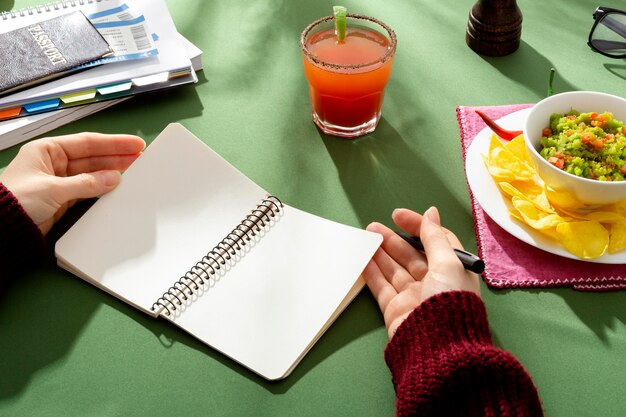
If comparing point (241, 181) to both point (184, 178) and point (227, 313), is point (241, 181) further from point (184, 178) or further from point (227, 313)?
point (227, 313)

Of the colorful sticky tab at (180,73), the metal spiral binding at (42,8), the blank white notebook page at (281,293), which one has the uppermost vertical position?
the metal spiral binding at (42,8)

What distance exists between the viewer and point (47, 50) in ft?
4.15

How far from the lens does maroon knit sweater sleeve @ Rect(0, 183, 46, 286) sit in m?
0.92

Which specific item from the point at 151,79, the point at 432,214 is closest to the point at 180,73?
the point at 151,79

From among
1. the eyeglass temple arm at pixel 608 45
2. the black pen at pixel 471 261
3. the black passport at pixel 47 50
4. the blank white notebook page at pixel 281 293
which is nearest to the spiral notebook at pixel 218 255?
the blank white notebook page at pixel 281 293

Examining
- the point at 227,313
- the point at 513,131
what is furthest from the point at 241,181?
the point at 513,131

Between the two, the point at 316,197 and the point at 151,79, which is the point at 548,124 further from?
the point at 151,79

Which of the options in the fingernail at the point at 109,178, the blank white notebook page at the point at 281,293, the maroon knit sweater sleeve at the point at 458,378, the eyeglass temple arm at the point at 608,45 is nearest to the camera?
the maroon knit sweater sleeve at the point at 458,378

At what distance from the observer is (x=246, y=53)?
137 centimetres

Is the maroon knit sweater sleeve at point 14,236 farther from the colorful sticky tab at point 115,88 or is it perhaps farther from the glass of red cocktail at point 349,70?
the glass of red cocktail at point 349,70

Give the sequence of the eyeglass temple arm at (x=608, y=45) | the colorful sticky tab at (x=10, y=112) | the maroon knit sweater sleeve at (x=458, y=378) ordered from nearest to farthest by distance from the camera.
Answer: the maroon knit sweater sleeve at (x=458, y=378), the colorful sticky tab at (x=10, y=112), the eyeglass temple arm at (x=608, y=45)

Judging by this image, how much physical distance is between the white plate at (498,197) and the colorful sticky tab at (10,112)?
0.83 m

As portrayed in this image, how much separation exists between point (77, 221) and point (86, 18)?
562 millimetres

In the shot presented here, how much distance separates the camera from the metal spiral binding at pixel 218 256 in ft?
2.93
